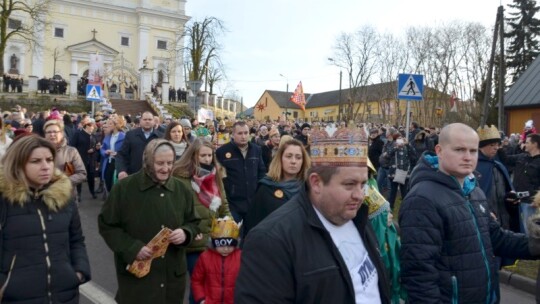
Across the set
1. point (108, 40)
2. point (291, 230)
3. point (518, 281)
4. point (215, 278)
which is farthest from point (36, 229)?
point (108, 40)

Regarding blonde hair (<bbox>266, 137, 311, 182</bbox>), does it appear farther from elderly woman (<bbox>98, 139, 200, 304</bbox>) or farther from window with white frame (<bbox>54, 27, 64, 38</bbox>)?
window with white frame (<bbox>54, 27, 64, 38</bbox>)

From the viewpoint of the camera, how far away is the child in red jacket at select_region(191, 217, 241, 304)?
14.7 ft

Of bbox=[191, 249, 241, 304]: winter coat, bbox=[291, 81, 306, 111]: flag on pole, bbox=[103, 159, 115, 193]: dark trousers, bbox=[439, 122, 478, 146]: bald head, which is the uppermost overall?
bbox=[291, 81, 306, 111]: flag on pole

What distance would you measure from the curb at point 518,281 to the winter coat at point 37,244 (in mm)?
6198

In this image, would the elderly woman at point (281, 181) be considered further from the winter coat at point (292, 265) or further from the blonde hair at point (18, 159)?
the winter coat at point (292, 265)

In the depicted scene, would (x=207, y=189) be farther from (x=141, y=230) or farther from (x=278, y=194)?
(x=141, y=230)

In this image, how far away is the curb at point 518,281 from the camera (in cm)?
740

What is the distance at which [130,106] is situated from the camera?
4272 cm

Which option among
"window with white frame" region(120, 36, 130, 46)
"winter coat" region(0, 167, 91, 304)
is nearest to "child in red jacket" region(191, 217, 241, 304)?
"winter coat" region(0, 167, 91, 304)

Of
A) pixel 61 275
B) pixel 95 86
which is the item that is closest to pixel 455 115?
pixel 95 86

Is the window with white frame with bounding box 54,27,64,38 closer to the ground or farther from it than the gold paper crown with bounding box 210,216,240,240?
farther from it

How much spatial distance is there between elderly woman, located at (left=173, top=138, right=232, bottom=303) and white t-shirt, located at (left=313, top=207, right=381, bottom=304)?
9.41ft

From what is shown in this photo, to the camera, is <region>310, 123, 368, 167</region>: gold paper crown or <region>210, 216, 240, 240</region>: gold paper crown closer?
<region>310, 123, 368, 167</region>: gold paper crown

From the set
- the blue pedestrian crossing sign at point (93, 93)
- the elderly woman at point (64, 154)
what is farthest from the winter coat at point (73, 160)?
the blue pedestrian crossing sign at point (93, 93)
